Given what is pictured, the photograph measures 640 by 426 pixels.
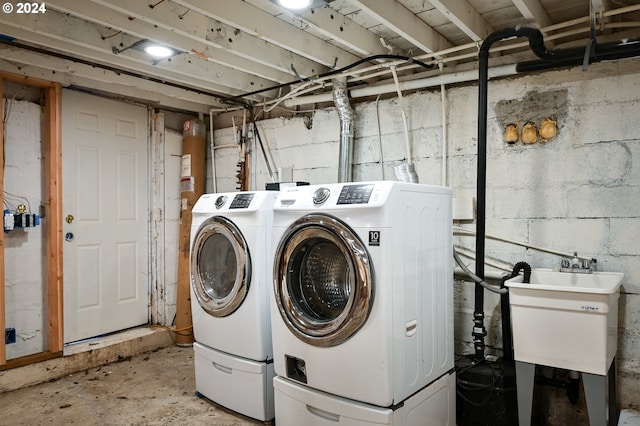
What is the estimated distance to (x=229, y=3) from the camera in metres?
2.28

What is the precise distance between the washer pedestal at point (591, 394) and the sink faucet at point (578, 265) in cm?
47

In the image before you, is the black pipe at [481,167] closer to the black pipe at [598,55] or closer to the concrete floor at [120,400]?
the black pipe at [598,55]

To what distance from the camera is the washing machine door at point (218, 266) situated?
2596mm

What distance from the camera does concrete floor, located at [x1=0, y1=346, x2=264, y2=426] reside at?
2637 millimetres

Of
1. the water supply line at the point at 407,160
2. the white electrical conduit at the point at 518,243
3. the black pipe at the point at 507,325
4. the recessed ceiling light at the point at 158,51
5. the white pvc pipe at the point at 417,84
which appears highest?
the recessed ceiling light at the point at 158,51

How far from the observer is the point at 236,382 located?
2627mm

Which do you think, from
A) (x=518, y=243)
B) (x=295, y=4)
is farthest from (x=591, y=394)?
(x=295, y=4)

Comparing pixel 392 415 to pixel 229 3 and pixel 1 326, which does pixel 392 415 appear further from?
pixel 1 326

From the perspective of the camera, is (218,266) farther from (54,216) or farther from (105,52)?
(105,52)

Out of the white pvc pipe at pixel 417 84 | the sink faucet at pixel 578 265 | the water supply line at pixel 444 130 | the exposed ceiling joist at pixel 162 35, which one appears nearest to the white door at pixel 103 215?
the exposed ceiling joist at pixel 162 35

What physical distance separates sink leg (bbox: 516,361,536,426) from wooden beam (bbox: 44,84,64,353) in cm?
309

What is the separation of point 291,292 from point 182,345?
220 centimetres

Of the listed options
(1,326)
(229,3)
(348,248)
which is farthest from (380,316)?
(1,326)

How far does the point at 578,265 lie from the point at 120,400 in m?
2.90
